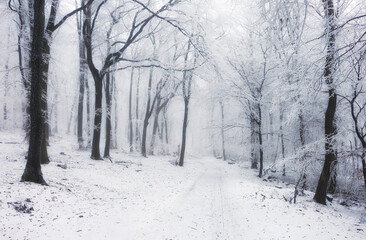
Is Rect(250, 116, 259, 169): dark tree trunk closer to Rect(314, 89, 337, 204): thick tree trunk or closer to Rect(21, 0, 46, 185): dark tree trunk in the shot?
Rect(314, 89, 337, 204): thick tree trunk

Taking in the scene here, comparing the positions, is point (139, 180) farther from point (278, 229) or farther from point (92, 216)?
point (278, 229)

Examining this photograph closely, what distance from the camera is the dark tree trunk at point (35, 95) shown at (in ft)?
21.0

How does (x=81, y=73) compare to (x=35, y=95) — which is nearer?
(x=35, y=95)

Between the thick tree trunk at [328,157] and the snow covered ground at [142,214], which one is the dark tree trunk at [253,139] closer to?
the thick tree trunk at [328,157]

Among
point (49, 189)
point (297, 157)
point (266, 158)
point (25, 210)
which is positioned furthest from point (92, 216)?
point (266, 158)

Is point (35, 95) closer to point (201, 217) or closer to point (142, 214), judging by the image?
point (142, 214)

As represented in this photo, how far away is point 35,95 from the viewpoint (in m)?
6.48

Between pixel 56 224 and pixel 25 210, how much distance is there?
0.90 m

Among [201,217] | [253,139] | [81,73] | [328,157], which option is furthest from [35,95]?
[253,139]

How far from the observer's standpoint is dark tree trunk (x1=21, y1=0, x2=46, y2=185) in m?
6.39

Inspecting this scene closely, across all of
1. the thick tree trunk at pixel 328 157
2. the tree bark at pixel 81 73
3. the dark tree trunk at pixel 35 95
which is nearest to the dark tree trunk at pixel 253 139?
the thick tree trunk at pixel 328 157

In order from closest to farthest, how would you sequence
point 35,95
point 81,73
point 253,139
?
point 35,95 < point 81,73 < point 253,139

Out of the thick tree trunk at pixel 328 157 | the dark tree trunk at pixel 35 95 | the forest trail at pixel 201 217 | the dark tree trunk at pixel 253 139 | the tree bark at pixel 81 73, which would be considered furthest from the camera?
the dark tree trunk at pixel 253 139

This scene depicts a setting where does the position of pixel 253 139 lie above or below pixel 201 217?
above
